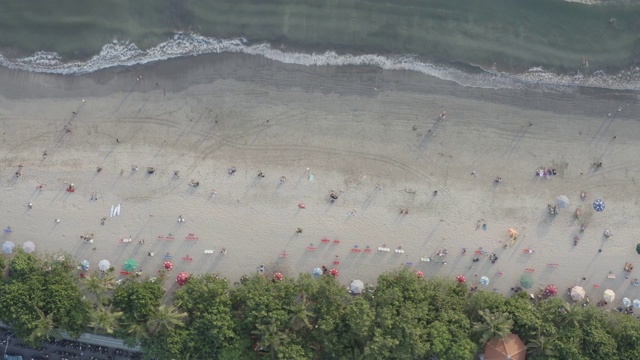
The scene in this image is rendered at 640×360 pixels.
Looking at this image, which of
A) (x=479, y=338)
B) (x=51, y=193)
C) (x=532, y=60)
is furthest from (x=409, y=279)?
(x=51, y=193)

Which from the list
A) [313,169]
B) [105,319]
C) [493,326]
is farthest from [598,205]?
[105,319]

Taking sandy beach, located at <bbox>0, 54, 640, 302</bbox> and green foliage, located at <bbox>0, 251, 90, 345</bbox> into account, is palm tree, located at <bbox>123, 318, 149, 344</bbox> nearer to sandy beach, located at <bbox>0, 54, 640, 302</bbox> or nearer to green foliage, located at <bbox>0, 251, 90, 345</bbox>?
green foliage, located at <bbox>0, 251, 90, 345</bbox>

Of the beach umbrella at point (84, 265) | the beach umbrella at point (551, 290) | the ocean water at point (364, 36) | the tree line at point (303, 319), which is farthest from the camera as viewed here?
the ocean water at point (364, 36)

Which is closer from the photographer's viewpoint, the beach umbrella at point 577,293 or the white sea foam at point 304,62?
the beach umbrella at point 577,293

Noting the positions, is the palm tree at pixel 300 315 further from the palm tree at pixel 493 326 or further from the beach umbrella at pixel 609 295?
the beach umbrella at pixel 609 295

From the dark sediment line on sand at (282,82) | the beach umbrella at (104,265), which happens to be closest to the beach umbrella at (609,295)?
the dark sediment line on sand at (282,82)

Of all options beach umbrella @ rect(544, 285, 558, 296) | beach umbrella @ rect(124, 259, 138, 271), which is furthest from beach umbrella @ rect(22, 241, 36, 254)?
beach umbrella @ rect(544, 285, 558, 296)
